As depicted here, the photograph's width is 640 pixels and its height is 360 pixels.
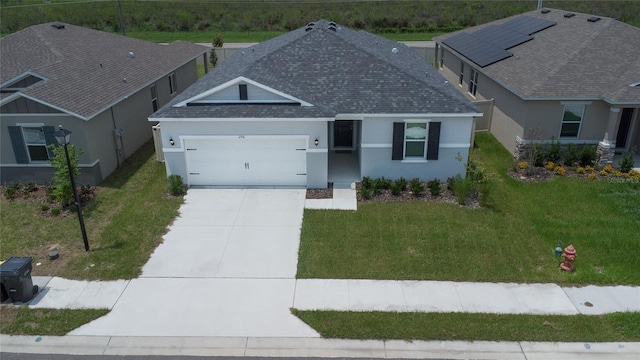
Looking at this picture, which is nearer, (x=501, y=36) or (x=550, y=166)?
(x=550, y=166)

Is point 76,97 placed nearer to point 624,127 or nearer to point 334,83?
point 334,83

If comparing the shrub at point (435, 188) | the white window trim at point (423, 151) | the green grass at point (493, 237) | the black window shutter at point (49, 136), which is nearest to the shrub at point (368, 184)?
the green grass at point (493, 237)

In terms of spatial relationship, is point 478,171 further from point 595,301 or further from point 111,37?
point 111,37

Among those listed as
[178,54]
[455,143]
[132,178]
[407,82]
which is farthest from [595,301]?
[178,54]

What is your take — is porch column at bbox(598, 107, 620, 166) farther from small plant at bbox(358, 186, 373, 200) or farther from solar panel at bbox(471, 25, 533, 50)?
small plant at bbox(358, 186, 373, 200)

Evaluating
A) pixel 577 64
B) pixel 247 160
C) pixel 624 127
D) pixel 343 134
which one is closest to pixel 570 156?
pixel 624 127

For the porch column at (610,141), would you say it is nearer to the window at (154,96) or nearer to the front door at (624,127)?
the front door at (624,127)

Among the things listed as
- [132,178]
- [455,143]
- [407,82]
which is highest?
[407,82]

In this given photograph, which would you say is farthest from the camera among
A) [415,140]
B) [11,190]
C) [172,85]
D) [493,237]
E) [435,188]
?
[172,85]
